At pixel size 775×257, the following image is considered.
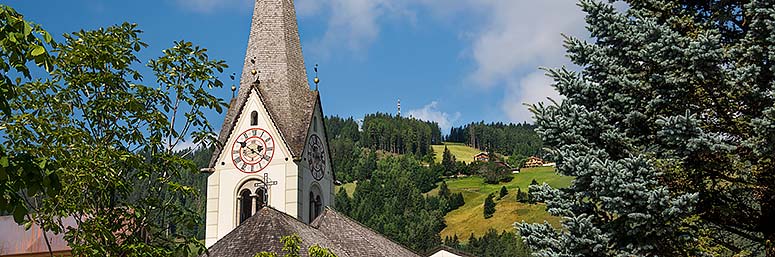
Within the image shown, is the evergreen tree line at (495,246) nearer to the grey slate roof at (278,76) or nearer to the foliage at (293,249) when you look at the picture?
the grey slate roof at (278,76)

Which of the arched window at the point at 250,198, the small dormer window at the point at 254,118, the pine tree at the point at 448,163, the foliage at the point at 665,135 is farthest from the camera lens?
the pine tree at the point at 448,163

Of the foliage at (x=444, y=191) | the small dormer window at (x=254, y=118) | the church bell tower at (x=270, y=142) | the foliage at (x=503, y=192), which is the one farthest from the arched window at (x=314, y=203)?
the foliage at (x=444, y=191)

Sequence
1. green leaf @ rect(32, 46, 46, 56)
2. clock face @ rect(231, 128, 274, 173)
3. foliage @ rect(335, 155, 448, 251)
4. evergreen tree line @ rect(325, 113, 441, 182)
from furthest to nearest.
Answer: evergreen tree line @ rect(325, 113, 441, 182) < foliage @ rect(335, 155, 448, 251) < clock face @ rect(231, 128, 274, 173) < green leaf @ rect(32, 46, 46, 56)

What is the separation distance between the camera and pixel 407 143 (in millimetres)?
177375

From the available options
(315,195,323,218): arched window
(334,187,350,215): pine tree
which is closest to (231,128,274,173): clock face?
(315,195,323,218): arched window

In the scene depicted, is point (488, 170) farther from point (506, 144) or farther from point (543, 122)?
point (543, 122)

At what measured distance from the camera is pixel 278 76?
3434cm

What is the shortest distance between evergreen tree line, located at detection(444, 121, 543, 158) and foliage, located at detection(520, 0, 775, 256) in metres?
168

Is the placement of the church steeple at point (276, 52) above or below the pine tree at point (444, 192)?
above

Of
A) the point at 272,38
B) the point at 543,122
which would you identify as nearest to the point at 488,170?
the point at 272,38

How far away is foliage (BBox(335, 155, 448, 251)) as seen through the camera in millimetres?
114938

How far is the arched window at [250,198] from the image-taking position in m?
32.8

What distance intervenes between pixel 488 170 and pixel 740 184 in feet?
483

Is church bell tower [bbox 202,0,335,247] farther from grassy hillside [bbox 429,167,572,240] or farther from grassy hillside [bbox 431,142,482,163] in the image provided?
grassy hillside [bbox 431,142,482,163]
